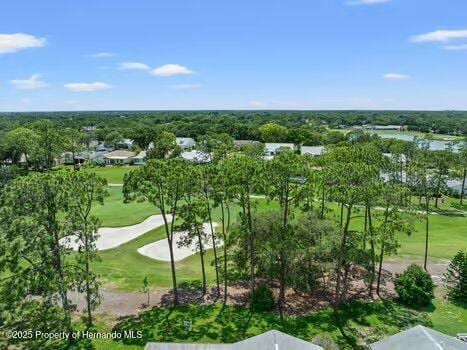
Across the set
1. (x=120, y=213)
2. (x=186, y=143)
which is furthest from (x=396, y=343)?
(x=186, y=143)

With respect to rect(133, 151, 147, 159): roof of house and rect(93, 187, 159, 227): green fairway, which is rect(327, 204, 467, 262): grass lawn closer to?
rect(93, 187, 159, 227): green fairway

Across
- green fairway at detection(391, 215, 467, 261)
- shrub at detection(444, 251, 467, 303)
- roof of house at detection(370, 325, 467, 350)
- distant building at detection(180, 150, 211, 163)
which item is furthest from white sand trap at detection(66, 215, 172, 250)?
shrub at detection(444, 251, 467, 303)

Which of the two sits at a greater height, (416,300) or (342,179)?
(342,179)

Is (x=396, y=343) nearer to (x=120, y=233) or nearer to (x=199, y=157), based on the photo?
(x=120, y=233)

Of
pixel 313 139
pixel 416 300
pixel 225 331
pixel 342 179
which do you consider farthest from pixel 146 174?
pixel 313 139

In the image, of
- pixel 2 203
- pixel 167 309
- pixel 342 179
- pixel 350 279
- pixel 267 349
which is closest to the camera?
pixel 267 349

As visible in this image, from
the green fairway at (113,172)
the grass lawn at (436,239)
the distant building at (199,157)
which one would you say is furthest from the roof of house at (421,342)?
the green fairway at (113,172)

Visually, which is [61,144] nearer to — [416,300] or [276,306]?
[276,306]
